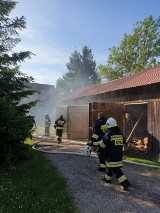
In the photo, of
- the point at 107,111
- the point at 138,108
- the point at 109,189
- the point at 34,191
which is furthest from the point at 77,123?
Result: the point at 34,191

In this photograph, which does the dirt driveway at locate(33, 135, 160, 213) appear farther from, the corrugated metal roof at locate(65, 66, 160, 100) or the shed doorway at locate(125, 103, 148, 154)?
the shed doorway at locate(125, 103, 148, 154)

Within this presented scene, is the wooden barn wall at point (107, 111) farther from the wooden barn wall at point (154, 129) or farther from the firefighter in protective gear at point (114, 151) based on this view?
the firefighter in protective gear at point (114, 151)

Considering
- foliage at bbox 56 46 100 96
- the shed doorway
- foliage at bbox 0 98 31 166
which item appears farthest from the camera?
foliage at bbox 56 46 100 96

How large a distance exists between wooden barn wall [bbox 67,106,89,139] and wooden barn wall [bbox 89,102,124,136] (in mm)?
6311

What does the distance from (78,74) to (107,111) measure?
40.3m

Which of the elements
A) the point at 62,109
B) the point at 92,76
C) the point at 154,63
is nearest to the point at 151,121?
the point at 62,109

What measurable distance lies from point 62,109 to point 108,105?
41.5 ft

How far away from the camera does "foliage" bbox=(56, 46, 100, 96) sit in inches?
2105

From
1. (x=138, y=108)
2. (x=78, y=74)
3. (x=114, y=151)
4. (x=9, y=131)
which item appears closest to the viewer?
(x=114, y=151)

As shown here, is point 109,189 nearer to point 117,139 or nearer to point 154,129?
point 117,139

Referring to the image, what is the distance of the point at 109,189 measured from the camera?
6984 millimetres

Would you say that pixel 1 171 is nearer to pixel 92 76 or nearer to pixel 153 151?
pixel 153 151

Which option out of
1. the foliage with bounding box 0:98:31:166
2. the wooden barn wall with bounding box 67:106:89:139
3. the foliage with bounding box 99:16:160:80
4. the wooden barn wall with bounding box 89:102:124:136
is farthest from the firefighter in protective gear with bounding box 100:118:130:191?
the foliage with bounding box 99:16:160:80

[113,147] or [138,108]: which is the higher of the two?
[138,108]
